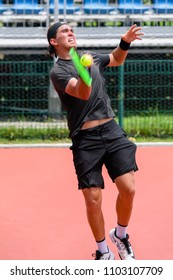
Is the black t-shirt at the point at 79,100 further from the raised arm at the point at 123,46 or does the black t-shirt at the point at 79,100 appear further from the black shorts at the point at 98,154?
the raised arm at the point at 123,46

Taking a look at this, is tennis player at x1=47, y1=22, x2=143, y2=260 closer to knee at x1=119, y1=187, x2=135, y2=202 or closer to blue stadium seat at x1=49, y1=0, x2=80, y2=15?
knee at x1=119, y1=187, x2=135, y2=202

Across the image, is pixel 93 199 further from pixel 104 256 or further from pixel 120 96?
pixel 120 96

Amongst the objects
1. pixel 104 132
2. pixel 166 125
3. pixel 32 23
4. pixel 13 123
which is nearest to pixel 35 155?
pixel 13 123

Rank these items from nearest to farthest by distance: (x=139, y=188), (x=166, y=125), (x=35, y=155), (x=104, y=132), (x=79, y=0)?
(x=104, y=132)
(x=139, y=188)
(x=35, y=155)
(x=166, y=125)
(x=79, y=0)

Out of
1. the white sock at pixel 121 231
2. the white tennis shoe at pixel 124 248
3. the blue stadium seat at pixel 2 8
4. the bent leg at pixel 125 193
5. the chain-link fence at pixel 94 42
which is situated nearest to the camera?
the bent leg at pixel 125 193

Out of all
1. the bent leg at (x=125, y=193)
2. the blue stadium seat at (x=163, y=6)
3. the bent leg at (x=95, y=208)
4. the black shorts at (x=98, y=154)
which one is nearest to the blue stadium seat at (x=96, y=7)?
the blue stadium seat at (x=163, y=6)

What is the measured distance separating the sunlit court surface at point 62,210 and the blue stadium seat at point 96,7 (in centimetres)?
534

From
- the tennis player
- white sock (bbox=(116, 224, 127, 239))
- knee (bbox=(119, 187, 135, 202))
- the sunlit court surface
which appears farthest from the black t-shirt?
the sunlit court surface

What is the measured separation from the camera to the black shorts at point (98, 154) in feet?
20.0

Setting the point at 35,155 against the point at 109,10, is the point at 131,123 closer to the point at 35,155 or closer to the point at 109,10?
the point at 35,155

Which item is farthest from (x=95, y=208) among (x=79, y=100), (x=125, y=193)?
(x=79, y=100)

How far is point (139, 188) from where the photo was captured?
929 centimetres

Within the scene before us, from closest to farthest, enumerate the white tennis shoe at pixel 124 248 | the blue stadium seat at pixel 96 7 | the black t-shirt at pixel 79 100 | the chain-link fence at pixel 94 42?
the black t-shirt at pixel 79 100 < the white tennis shoe at pixel 124 248 < the chain-link fence at pixel 94 42 < the blue stadium seat at pixel 96 7

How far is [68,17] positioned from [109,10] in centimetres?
102
